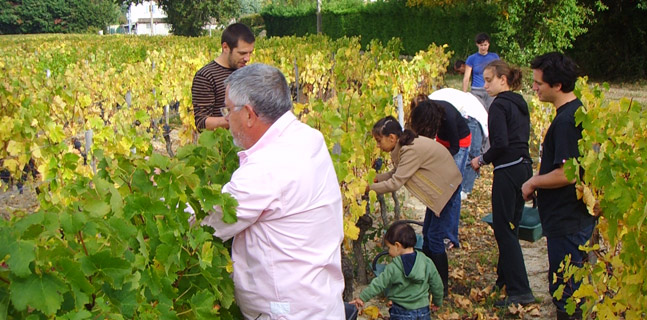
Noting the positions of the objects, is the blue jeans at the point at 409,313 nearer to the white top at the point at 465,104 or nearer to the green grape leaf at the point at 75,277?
the green grape leaf at the point at 75,277

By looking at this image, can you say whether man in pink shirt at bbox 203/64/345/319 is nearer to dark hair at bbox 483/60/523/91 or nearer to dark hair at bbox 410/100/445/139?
dark hair at bbox 483/60/523/91

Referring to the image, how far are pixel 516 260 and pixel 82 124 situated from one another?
181 inches

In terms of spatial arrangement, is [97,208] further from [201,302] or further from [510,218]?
[510,218]

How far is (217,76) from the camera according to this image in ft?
14.1

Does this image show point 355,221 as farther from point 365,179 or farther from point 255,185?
point 255,185

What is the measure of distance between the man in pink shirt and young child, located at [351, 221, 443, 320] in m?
1.69

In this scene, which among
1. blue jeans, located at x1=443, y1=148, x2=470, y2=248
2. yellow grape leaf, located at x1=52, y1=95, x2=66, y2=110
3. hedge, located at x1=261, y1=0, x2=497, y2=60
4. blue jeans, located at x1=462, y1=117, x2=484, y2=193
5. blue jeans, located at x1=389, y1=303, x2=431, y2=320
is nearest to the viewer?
blue jeans, located at x1=389, y1=303, x2=431, y2=320

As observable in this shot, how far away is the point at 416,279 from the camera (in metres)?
3.86

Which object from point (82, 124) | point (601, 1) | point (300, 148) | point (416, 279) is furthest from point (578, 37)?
point (300, 148)

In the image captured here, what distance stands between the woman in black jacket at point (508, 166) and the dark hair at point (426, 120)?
1.78 feet

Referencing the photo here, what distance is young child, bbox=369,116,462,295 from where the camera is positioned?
4.50 meters

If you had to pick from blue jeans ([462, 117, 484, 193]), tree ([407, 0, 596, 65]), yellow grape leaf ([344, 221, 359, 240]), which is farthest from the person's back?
tree ([407, 0, 596, 65])

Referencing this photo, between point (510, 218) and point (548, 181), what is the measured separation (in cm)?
77

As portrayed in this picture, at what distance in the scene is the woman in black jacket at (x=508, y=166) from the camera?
4355 millimetres
